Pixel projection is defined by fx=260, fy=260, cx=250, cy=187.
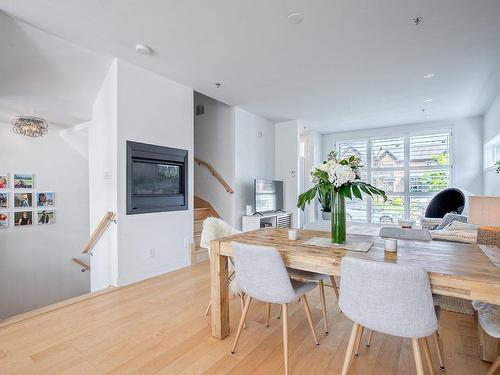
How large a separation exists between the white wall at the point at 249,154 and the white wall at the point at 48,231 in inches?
108

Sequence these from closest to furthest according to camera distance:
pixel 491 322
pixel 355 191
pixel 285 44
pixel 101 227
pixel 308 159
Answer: pixel 491 322, pixel 355 191, pixel 285 44, pixel 101 227, pixel 308 159

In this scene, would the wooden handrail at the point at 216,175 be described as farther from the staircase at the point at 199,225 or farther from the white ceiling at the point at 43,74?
the white ceiling at the point at 43,74

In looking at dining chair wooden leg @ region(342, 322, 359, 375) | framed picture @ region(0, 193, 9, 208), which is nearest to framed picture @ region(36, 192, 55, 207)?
framed picture @ region(0, 193, 9, 208)

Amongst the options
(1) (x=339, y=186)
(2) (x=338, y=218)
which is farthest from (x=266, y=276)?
(1) (x=339, y=186)

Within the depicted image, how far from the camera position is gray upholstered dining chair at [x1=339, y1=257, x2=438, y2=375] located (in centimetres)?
117

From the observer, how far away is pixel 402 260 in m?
1.45

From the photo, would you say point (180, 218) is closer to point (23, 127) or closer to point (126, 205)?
point (126, 205)

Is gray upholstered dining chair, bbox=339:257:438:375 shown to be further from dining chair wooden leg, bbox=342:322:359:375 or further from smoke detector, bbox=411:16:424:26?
smoke detector, bbox=411:16:424:26

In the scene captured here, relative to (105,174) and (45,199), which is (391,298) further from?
(45,199)

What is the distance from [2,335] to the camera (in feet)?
6.70

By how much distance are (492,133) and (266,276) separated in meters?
5.26

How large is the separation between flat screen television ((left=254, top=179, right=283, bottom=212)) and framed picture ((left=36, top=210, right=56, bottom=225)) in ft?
11.7

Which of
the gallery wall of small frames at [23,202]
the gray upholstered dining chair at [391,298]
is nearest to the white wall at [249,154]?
the gallery wall of small frames at [23,202]

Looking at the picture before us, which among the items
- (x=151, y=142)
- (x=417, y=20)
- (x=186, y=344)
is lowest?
(x=186, y=344)
